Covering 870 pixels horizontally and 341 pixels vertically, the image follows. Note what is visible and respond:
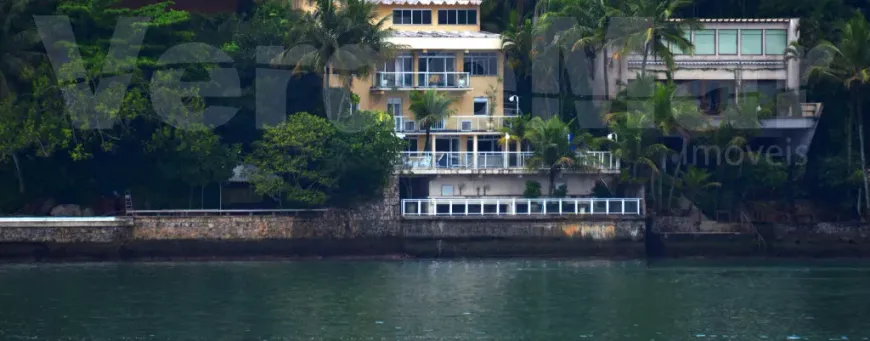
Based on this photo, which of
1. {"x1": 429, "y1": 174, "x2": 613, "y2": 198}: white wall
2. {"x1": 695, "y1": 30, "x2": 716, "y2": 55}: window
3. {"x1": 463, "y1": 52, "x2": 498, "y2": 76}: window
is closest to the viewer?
{"x1": 429, "y1": 174, "x2": 613, "y2": 198}: white wall

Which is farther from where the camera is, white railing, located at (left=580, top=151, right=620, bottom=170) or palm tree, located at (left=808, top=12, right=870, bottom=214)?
white railing, located at (left=580, top=151, right=620, bottom=170)

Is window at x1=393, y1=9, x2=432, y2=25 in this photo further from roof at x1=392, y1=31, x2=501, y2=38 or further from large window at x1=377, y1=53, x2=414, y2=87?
large window at x1=377, y1=53, x2=414, y2=87

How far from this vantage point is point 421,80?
8038 centimetres

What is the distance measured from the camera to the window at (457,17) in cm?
8275

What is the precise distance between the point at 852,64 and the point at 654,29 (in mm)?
8207

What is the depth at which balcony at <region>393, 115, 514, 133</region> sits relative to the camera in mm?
79125

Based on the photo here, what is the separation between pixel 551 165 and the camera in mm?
76188

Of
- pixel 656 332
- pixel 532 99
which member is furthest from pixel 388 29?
pixel 656 332

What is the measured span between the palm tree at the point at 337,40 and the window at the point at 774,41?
56.8ft

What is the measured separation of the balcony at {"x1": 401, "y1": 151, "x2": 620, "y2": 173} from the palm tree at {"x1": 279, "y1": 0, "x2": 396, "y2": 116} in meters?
4.41

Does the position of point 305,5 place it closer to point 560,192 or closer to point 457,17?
point 457,17

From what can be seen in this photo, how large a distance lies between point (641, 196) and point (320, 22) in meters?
14.9

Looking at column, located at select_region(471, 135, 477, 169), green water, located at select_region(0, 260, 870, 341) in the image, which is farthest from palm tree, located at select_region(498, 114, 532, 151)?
green water, located at select_region(0, 260, 870, 341)

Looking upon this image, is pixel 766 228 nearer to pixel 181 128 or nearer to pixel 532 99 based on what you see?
pixel 532 99
